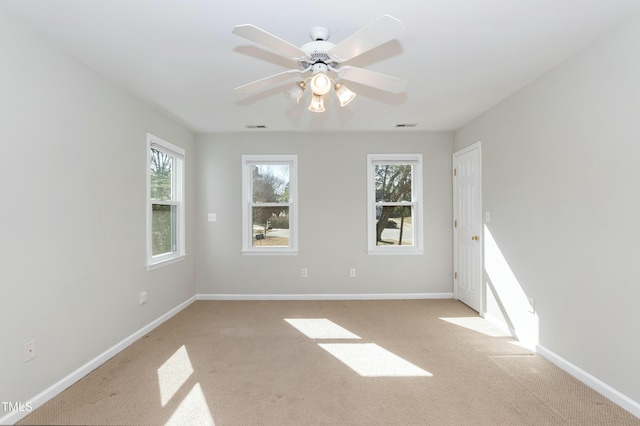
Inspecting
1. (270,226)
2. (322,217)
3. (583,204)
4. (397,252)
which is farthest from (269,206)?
(583,204)

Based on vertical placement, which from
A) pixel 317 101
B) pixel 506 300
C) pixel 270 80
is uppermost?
A: pixel 270 80

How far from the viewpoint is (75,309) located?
2352 millimetres

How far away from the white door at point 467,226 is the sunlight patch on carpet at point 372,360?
1732 mm

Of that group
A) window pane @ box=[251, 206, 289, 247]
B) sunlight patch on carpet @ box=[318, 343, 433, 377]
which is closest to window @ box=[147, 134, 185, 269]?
window pane @ box=[251, 206, 289, 247]

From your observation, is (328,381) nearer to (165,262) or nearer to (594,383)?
(594,383)

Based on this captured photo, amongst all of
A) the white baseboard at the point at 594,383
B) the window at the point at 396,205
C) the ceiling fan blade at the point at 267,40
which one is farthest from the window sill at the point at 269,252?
the ceiling fan blade at the point at 267,40

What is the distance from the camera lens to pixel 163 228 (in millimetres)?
3783

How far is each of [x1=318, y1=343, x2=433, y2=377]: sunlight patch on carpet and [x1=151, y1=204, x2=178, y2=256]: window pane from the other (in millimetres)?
2219

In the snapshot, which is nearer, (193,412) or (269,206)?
(193,412)

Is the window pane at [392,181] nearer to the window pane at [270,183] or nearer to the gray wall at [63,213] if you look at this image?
the window pane at [270,183]

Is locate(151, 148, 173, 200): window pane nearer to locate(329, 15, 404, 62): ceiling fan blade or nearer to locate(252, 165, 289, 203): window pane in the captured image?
locate(252, 165, 289, 203): window pane

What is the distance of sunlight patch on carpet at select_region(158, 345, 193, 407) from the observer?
219 centimetres

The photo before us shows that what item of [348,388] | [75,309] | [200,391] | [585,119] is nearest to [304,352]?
[348,388]

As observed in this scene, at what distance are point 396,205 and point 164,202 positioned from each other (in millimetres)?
3145
